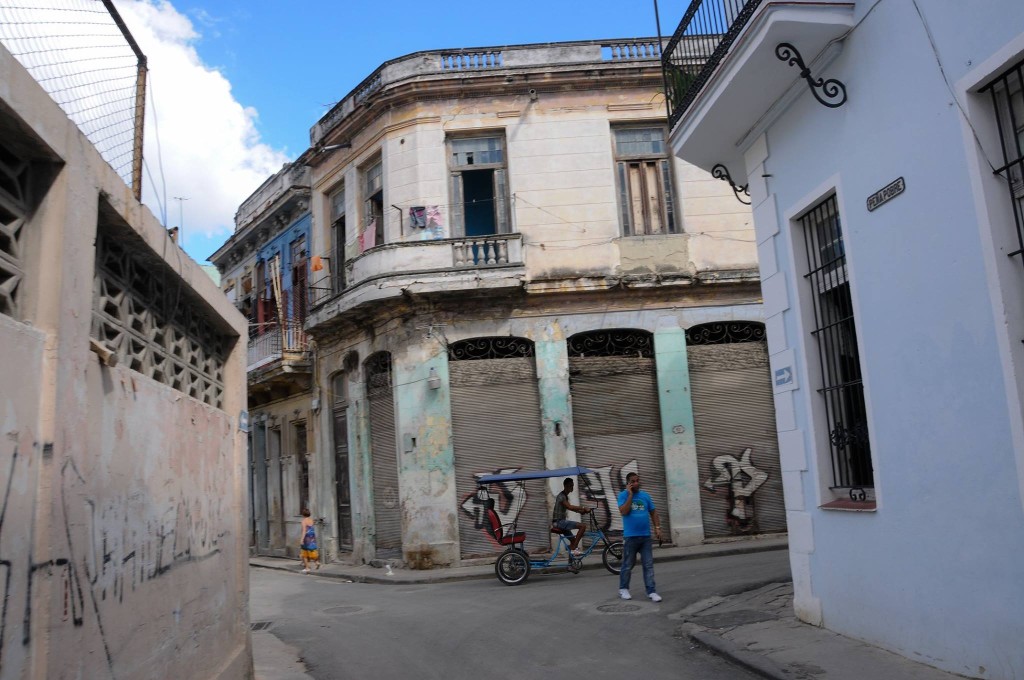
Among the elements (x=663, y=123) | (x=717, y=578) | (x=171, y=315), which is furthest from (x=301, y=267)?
(x=171, y=315)

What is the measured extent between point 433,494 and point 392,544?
1829 millimetres

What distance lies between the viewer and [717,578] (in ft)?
40.0

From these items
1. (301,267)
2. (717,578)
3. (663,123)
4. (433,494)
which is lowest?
(717,578)

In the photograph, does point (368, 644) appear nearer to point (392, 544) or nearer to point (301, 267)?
point (392, 544)

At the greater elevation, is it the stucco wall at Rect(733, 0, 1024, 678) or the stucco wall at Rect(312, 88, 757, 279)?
Result: the stucco wall at Rect(312, 88, 757, 279)

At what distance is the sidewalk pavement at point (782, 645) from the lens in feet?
20.3

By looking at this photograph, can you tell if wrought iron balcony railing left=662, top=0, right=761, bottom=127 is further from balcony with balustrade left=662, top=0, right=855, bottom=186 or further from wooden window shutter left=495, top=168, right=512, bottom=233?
wooden window shutter left=495, top=168, right=512, bottom=233

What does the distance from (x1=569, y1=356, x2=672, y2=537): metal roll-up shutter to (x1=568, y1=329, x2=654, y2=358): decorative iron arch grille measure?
15 cm

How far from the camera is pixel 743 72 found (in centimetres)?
789

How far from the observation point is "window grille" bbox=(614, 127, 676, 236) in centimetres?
1878

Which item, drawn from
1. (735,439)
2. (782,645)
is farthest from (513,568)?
(782,645)

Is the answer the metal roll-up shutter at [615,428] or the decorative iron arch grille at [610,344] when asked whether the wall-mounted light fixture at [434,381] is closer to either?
the metal roll-up shutter at [615,428]

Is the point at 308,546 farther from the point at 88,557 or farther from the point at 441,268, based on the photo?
the point at 88,557

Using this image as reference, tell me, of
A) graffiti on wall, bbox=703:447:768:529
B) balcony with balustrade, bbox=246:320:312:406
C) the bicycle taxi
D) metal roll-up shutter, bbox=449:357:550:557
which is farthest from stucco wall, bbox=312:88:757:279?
the bicycle taxi
